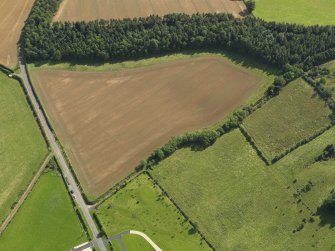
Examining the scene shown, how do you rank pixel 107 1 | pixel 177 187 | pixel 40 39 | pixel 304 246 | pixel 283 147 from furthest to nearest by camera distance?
pixel 107 1 < pixel 40 39 < pixel 283 147 < pixel 177 187 < pixel 304 246

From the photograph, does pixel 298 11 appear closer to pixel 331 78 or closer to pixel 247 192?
pixel 331 78

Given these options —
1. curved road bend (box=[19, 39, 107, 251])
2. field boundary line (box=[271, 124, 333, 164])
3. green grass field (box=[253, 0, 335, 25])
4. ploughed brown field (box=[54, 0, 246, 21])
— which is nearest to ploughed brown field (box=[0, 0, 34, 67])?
curved road bend (box=[19, 39, 107, 251])

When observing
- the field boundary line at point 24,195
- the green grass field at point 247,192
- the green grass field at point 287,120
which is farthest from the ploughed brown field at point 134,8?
→ the field boundary line at point 24,195

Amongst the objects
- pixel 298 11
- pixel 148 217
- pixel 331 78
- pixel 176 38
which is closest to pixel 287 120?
pixel 331 78

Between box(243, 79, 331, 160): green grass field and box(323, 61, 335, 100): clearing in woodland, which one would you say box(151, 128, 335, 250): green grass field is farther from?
box(323, 61, 335, 100): clearing in woodland

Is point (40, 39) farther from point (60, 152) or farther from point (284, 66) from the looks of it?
point (284, 66)

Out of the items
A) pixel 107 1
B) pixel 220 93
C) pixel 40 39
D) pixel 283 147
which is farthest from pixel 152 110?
pixel 107 1
